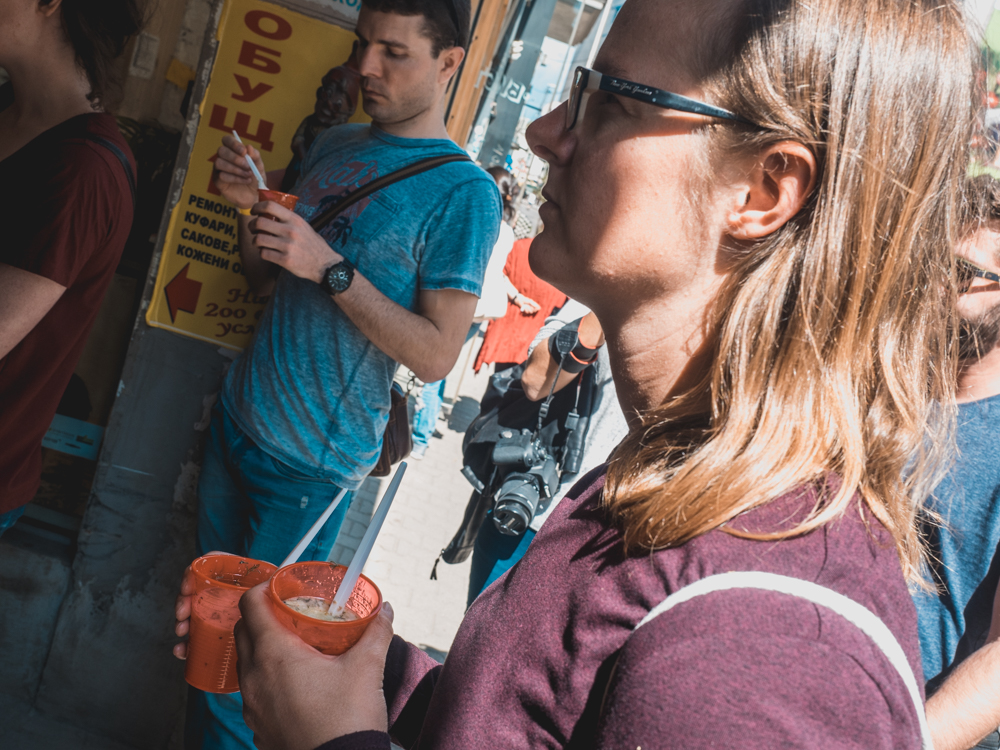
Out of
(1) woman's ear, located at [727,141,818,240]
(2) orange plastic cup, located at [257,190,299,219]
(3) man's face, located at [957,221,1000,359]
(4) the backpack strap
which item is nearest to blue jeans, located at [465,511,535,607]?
(2) orange plastic cup, located at [257,190,299,219]

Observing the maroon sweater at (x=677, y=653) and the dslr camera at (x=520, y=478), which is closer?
the maroon sweater at (x=677, y=653)

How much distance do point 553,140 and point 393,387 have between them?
1487 millimetres

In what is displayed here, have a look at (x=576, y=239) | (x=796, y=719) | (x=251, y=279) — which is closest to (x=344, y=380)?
(x=251, y=279)

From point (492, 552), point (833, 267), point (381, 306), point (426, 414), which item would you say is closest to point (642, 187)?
point (833, 267)

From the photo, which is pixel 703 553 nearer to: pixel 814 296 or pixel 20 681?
pixel 814 296

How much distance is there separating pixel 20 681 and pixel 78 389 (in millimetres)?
1150

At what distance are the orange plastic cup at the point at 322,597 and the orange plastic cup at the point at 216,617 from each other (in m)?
0.20

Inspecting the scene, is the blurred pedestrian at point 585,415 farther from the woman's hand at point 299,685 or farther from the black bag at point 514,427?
the woman's hand at point 299,685

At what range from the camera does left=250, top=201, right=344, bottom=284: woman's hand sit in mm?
2008

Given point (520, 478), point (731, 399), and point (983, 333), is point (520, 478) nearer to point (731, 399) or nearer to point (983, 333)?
point (983, 333)

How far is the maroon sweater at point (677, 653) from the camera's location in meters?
0.60

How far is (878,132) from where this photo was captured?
87cm

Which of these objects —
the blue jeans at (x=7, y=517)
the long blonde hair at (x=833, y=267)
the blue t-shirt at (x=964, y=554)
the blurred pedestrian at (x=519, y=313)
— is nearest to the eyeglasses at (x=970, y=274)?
the blue t-shirt at (x=964, y=554)

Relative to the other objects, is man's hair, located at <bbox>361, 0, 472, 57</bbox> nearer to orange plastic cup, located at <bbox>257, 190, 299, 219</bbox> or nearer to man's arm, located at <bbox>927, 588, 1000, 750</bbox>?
orange plastic cup, located at <bbox>257, 190, 299, 219</bbox>
